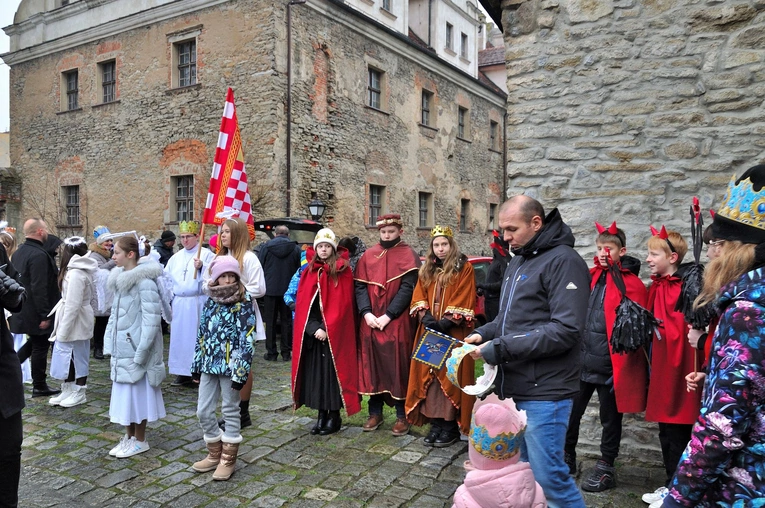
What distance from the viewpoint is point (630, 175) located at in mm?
4844

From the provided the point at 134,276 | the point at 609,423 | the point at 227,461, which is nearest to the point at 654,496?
the point at 609,423

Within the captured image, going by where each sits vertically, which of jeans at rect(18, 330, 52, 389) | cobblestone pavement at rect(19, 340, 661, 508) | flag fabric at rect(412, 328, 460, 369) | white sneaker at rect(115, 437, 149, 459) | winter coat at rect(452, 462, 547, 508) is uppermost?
flag fabric at rect(412, 328, 460, 369)

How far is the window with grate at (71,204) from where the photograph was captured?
1864 cm

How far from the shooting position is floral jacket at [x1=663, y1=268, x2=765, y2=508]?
5.64ft

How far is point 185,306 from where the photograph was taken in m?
6.39

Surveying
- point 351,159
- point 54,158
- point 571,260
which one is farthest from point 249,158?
point 571,260

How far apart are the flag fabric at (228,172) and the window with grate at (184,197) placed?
373 inches

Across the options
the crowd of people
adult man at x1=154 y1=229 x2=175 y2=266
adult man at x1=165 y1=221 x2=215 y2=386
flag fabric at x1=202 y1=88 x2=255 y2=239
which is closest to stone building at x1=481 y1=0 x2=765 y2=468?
the crowd of people

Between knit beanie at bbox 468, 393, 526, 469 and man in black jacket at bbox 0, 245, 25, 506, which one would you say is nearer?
knit beanie at bbox 468, 393, 526, 469

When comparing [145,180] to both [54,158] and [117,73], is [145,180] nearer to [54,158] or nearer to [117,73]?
[117,73]

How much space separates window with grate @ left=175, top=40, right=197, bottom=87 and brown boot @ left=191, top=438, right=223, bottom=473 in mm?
13671

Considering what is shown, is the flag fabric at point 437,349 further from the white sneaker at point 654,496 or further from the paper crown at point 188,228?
the paper crown at point 188,228

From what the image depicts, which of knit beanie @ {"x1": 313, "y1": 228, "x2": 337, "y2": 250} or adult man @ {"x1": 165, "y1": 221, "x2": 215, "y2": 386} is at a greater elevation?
knit beanie @ {"x1": 313, "y1": 228, "x2": 337, "y2": 250}

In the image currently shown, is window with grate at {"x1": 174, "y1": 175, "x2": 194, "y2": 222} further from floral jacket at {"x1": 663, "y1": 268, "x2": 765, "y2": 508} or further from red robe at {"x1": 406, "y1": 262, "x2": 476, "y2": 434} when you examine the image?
floral jacket at {"x1": 663, "y1": 268, "x2": 765, "y2": 508}
